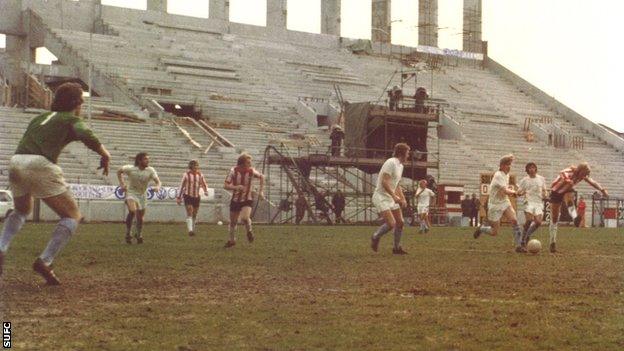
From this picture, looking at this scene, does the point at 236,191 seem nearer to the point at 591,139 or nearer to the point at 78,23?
the point at 78,23

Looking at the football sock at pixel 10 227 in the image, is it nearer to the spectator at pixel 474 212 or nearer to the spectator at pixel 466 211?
the spectator at pixel 474 212

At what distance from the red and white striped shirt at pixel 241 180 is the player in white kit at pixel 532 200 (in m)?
5.42

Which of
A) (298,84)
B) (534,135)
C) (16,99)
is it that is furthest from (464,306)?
(534,135)

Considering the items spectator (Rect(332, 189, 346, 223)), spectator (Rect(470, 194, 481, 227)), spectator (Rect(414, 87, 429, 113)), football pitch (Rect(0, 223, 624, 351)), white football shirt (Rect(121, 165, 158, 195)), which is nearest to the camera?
football pitch (Rect(0, 223, 624, 351))

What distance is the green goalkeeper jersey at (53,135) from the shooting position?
1059 cm

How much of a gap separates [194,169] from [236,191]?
13.4ft

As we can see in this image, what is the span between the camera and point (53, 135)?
10.6 m

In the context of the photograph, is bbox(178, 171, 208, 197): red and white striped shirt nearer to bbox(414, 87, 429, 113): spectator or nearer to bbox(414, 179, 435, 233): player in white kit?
bbox(414, 179, 435, 233): player in white kit

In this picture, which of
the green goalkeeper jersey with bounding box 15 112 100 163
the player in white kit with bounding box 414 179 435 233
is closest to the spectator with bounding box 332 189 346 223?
the player in white kit with bounding box 414 179 435 233

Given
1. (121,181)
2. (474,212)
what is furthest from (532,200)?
(474,212)

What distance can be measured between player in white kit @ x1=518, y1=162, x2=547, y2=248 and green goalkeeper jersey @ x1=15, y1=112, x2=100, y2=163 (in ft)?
39.3

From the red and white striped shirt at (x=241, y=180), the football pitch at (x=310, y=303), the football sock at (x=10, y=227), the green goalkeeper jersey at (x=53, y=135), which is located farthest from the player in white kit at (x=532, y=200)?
the football sock at (x=10, y=227)

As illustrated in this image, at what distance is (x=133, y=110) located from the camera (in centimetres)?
5344

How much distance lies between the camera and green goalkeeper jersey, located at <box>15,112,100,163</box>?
10.6m
